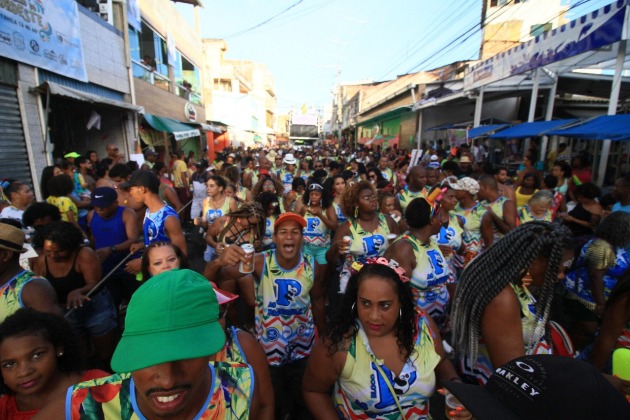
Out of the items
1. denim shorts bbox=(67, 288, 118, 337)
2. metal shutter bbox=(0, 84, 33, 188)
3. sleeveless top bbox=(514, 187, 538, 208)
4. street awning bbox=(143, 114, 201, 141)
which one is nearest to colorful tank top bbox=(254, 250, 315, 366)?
denim shorts bbox=(67, 288, 118, 337)

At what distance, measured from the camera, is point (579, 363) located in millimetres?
980

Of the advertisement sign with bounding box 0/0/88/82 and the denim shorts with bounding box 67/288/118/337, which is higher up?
the advertisement sign with bounding box 0/0/88/82

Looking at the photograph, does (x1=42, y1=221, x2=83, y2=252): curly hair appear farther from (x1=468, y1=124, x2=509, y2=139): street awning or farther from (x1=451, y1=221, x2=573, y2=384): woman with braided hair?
(x1=468, y1=124, x2=509, y2=139): street awning

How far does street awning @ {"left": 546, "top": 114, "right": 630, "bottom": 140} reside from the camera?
6.25 m

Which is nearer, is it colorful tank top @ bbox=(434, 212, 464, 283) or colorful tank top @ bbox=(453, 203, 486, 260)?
colorful tank top @ bbox=(434, 212, 464, 283)

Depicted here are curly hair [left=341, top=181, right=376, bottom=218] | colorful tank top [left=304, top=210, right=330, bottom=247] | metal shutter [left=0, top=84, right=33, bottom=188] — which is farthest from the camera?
metal shutter [left=0, top=84, right=33, bottom=188]

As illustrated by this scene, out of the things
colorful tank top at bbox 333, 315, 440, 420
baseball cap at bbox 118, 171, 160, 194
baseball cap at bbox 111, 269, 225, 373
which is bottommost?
colorful tank top at bbox 333, 315, 440, 420

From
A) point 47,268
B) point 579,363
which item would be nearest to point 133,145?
point 47,268

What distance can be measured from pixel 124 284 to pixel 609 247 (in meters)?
5.31

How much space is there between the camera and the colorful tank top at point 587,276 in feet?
10.5

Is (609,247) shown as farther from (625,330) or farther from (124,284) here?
(124,284)

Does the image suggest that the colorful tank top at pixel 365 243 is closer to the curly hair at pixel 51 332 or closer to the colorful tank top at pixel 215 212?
the colorful tank top at pixel 215 212

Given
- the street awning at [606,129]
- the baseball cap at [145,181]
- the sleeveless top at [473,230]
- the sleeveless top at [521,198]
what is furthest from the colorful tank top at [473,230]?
the baseball cap at [145,181]

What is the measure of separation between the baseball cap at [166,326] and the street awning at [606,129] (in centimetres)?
797
